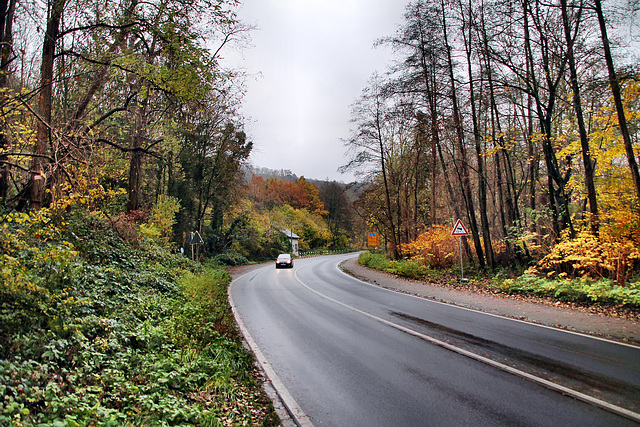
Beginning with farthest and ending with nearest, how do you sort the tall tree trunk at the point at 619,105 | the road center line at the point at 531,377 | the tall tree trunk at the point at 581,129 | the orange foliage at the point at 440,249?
the orange foliage at the point at 440,249 → the tall tree trunk at the point at 581,129 → the tall tree trunk at the point at 619,105 → the road center line at the point at 531,377

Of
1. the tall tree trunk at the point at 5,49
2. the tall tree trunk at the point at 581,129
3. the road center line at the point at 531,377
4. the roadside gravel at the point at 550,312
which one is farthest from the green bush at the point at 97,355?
the tall tree trunk at the point at 581,129

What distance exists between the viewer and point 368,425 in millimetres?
3727

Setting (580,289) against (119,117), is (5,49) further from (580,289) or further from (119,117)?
(580,289)

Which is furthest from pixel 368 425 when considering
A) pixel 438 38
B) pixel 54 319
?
pixel 438 38

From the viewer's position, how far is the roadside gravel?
7.13 meters

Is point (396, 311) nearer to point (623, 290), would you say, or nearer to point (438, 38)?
point (623, 290)

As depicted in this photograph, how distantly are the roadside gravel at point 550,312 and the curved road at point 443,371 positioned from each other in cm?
77

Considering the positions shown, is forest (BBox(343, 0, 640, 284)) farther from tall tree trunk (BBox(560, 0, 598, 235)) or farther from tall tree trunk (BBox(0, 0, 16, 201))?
tall tree trunk (BBox(0, 0, 16, 201))

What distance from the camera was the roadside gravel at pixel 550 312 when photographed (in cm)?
713

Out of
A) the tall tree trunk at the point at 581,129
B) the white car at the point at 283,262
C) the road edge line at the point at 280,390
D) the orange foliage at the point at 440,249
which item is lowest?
the white car at the point at 283,262

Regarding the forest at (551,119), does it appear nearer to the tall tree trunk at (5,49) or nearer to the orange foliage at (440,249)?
the orange foliage at (440,249)

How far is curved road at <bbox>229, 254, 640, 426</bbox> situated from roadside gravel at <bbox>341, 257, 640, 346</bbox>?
0.77m

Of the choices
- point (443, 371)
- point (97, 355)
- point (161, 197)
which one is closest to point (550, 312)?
point (443, 371)

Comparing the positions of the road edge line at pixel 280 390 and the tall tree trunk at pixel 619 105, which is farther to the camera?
the tall tree trunk at pixel 619 105
